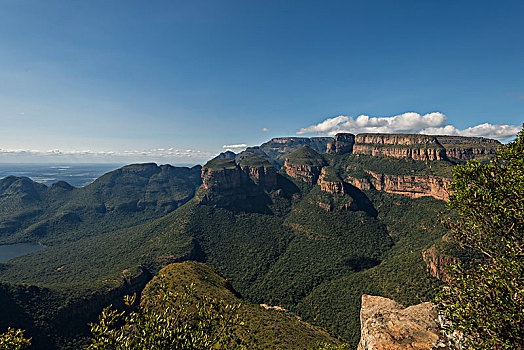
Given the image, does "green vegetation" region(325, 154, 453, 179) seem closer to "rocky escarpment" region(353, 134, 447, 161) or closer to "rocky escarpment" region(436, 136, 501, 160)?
"rocky escarpment" region(353, 134, 447, 161)

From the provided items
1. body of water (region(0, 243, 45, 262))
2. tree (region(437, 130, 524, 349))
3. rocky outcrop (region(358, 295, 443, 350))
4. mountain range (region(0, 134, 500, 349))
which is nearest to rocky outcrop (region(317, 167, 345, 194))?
mountain range (region(0, 134, 500, 349))

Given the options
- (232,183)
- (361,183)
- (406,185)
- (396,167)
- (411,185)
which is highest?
(396,167)

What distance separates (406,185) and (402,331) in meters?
151

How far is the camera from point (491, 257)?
50.2 feet

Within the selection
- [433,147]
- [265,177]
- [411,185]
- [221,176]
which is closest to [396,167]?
[411,185]

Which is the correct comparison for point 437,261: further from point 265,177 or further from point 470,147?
point 265,177

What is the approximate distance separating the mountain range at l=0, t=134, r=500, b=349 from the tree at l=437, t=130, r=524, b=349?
15462 millimetres

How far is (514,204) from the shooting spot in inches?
614

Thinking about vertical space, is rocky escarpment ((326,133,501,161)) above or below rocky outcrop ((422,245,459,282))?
above

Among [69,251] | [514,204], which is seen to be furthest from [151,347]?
[69,251]

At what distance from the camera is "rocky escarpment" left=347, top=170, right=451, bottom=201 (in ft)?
408

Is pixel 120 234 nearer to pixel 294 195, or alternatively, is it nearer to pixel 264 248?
pixel 264 248

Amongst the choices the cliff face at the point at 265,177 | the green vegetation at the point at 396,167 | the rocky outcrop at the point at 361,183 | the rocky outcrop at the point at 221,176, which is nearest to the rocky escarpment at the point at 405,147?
the green vegetation at the point at 396,167

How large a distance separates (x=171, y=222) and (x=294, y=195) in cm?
10984
